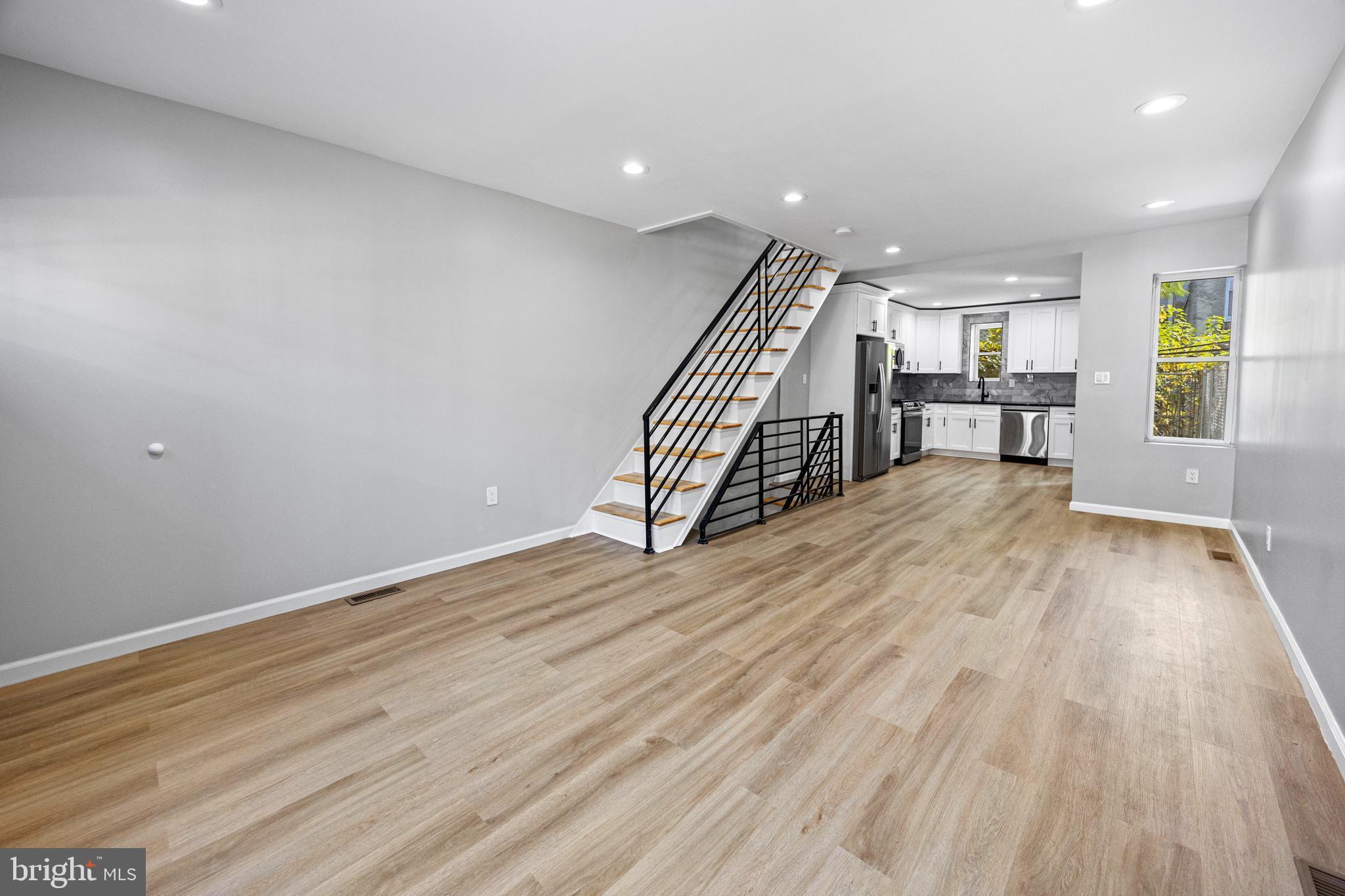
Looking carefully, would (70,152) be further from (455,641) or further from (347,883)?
(347,883)

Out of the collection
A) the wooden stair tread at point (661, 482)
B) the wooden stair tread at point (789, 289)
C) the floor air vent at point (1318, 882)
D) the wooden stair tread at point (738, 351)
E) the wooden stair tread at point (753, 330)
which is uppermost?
the wooden stair tread at point (789, 289)

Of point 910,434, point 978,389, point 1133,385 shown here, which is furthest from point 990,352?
point 1133,385

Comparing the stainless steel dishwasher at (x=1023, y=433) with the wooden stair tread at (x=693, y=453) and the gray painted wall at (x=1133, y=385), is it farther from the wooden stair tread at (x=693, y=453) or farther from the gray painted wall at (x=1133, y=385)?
the wooden stair tread at (x=693, y=453)

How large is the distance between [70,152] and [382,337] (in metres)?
1.37

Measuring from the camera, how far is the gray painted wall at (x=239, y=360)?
2.34 metres

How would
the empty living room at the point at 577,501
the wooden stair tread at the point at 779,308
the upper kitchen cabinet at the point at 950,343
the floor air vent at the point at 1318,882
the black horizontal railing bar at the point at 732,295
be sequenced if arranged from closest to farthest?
the floor air vent at the point at 1318,882 → the empty living room at the point at 577,501 → the black horizontal railing bar at the point at 732,295 → the wooden stair tread at the point at 779,308 → the upper kitchen cabinet at the point at 950,343

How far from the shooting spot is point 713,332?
5.73m

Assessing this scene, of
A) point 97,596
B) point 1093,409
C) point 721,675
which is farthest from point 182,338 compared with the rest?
point 1093,409

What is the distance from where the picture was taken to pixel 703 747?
1902 millimetres

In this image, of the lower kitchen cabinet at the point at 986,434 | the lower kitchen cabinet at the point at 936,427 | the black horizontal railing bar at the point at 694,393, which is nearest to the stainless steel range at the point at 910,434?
the lower kitchen cabinet at the point at 936,427

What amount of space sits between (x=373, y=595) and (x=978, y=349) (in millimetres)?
8773

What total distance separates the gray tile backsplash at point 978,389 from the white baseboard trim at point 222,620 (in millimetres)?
6821

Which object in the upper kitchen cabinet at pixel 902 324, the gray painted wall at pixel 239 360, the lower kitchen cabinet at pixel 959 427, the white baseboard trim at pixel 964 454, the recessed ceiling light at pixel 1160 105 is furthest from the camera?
the lower kitchen cabinet at pixel 959 427

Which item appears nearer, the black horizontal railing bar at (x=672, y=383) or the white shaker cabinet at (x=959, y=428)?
the black horizontal railing bar at (x=672, y=383)
